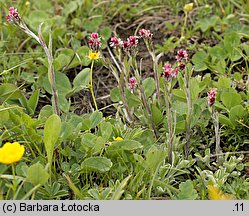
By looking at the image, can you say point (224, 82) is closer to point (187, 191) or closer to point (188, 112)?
point (188, 112)

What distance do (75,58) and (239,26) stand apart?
986 millimetres

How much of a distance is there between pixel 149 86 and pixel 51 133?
697 millimetres

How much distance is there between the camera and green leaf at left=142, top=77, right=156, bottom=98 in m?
2.77

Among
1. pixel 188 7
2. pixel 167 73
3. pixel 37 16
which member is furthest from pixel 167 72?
pixel 37 16

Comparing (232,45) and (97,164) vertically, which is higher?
(232,45)

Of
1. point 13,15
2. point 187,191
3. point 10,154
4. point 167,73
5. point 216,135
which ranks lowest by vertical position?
point 187,191

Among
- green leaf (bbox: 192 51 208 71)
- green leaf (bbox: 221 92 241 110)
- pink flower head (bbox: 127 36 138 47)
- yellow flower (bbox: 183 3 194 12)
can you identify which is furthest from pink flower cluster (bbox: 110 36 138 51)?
yellow flower (bbox: 183 3 194 12)

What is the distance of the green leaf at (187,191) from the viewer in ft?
7.26

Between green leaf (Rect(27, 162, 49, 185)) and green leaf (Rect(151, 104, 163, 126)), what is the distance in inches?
27.7

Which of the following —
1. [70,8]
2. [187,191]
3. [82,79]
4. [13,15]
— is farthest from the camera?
[70,8]

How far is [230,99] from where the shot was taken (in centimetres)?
265

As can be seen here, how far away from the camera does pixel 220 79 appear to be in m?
2.78

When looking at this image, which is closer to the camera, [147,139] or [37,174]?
[37,174]
